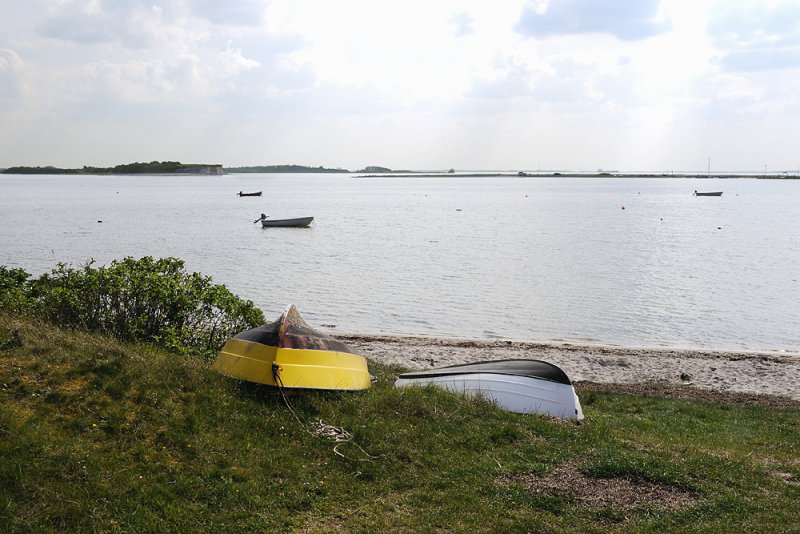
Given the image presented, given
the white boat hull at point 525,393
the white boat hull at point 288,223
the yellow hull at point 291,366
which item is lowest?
the white boat hull at point 525,393

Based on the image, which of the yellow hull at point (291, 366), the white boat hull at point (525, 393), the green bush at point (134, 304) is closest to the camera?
the yellow hull at point (291, 366)

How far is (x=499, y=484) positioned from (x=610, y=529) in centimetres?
121

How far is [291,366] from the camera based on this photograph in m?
8.43

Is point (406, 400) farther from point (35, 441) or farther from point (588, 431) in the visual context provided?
point (35, 441)

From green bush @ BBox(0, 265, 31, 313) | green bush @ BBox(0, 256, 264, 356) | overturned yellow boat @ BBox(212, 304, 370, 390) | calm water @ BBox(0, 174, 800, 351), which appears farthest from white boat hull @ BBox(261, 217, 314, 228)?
overturned yellow boat @ BBox(212, 304, 370, 390)

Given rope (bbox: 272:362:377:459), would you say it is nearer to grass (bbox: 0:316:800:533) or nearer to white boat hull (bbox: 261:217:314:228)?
grass (bbox: 0:316:800:533)

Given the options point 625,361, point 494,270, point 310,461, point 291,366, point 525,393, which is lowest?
point 625,361

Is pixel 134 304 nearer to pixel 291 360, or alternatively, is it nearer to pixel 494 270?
pixel 291 360

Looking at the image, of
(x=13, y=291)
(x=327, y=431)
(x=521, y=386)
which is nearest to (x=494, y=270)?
(x=521, y=386)

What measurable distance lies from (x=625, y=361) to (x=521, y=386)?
26.2 feet

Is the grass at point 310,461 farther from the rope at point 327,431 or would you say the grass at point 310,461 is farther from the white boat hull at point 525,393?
the white boat hull at point 525,393

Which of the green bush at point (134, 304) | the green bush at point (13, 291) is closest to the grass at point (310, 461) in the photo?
the green bush at point (13, 291)

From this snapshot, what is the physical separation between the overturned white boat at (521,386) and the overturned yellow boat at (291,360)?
1765 mm

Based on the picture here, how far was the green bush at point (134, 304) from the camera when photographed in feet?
34.9
